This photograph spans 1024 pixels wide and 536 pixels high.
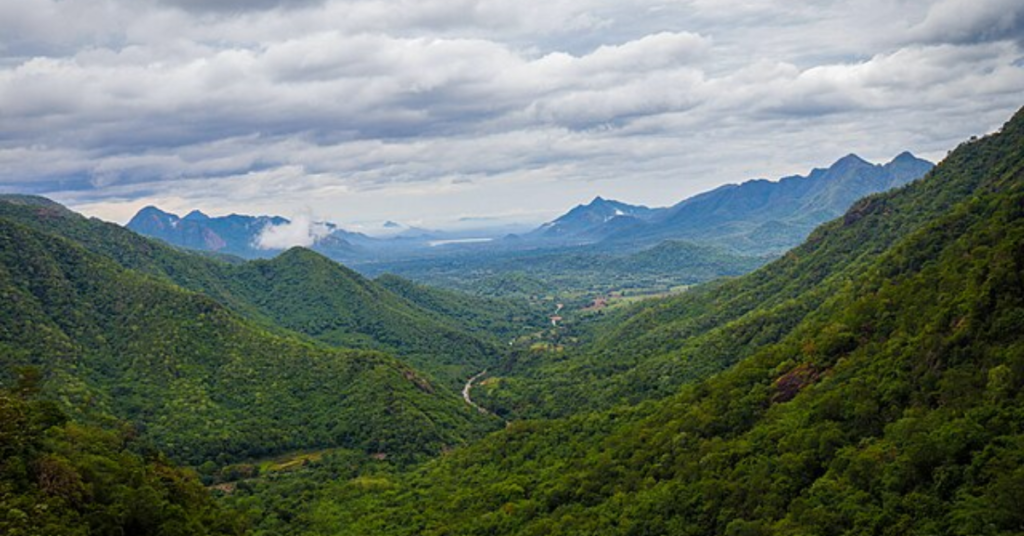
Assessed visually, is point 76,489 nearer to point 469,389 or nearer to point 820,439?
point 820,439

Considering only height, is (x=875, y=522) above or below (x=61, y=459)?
below

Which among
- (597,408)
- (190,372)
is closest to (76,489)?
(597,408)

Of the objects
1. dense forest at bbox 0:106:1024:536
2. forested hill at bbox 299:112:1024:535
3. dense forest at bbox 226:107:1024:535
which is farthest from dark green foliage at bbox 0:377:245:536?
forested hill at bbox 299:112:1024:535

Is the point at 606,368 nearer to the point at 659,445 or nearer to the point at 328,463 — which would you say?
the point at 328,463

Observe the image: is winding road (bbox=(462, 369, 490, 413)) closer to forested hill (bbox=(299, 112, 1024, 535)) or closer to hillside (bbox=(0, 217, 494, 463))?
hillside (bbox=(0, 217, 494, 463))

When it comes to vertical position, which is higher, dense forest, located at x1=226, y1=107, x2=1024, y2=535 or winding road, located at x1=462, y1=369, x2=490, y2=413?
dense forest, located at x1=226, y1=107, x2=1024, y2=535

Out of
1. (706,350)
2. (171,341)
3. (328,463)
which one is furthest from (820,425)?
(171,341)

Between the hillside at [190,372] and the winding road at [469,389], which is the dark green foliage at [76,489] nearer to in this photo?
the hillside at [190,372]
